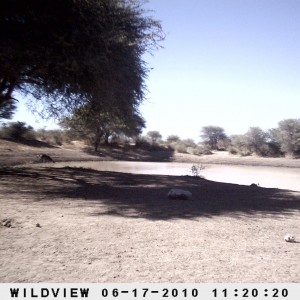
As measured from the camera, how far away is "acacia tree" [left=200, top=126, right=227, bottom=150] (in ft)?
252

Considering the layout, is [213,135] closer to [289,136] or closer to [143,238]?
[289,136]

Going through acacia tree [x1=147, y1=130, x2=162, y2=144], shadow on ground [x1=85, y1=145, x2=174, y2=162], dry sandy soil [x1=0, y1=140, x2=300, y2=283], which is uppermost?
acacia tree [x1=147, y1=130, x2=162, y2=144]

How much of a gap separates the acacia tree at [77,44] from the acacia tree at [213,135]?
63.3m

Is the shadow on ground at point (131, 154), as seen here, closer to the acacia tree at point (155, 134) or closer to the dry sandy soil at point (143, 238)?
the acacia tree at point (155, 134)

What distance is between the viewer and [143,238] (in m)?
6.06

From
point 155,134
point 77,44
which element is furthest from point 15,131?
point 155,134

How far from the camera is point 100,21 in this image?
43.0 feet

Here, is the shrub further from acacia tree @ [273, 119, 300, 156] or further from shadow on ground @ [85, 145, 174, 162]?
acacia tree @ [273, 119, 300, 156]

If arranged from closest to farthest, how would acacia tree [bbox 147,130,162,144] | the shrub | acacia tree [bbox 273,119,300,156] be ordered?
the shrub < acacia tree [bbox 273,119,300,156] < acacia tree [bbox 147,130,162,144]

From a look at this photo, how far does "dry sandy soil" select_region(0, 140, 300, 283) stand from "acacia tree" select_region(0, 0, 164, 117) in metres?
4.70

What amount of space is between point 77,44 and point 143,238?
895 cm

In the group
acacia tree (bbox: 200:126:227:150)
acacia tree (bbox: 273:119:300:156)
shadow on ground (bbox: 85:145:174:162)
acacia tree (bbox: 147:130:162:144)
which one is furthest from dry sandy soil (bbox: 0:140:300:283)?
acacia tree (bbox: 200:126:227:150)
